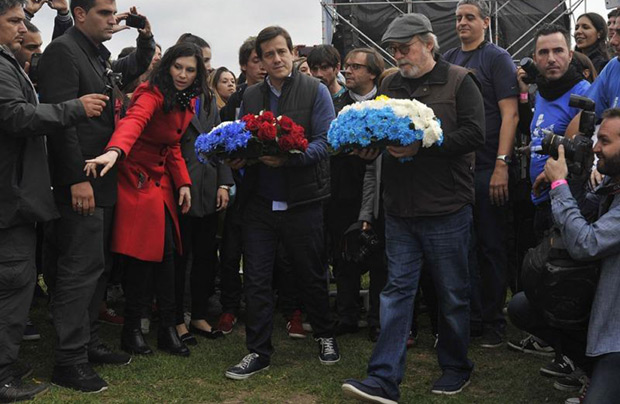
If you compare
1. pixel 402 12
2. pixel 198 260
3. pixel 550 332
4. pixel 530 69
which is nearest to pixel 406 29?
pixel 530 69

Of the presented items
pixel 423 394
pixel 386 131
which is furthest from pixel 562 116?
pixel 423 394

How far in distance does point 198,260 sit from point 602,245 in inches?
144

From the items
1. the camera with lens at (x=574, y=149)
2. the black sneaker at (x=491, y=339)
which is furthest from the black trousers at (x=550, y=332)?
the black sneaker at (x=491, y=339)

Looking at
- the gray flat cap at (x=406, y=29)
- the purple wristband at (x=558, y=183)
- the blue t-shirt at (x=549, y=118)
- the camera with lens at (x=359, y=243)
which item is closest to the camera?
the purple wristband at (x=558, y=183)

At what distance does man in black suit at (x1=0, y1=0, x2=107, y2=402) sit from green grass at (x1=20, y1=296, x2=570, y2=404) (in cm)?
43

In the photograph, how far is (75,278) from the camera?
16.8 feet

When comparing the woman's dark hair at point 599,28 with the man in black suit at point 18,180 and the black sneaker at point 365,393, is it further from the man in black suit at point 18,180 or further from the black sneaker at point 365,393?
the man in black suit at point 18,180

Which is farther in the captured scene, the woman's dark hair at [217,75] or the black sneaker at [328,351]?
the woman's dark hair at [217,75]

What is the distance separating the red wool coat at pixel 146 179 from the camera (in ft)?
18.2

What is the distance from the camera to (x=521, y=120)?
6234 millimetres

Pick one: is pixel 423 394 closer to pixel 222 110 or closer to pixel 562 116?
pixel 562 116

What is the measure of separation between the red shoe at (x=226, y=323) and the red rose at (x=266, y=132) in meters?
2.21

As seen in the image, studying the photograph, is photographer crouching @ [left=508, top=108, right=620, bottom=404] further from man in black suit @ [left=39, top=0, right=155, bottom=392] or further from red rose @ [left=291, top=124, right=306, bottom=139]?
man in black suit @ [left=39, top=0, right=155, bottom=392]

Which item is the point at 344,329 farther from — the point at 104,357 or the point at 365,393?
the point at 104,357
